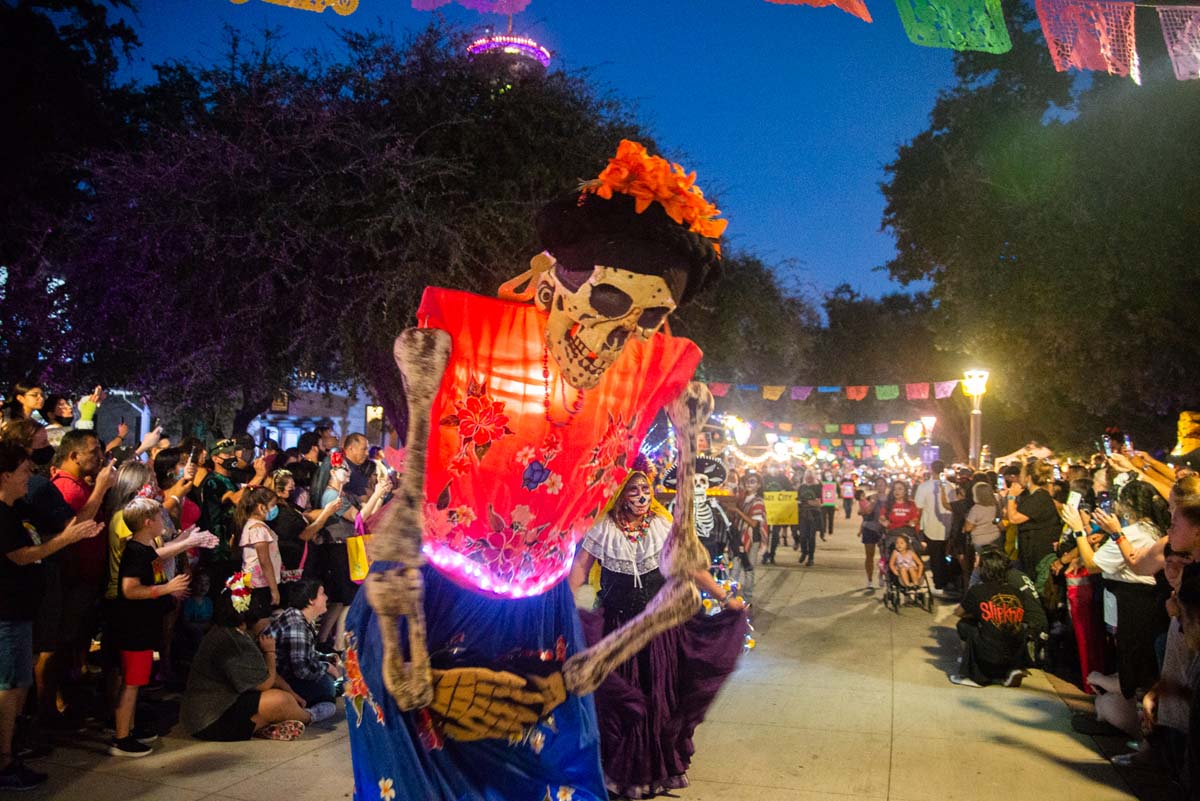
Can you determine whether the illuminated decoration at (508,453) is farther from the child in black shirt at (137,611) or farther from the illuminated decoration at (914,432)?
the illuminated decoration at (914,432)

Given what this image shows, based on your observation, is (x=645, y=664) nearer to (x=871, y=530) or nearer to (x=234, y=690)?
(x=234, y=690)

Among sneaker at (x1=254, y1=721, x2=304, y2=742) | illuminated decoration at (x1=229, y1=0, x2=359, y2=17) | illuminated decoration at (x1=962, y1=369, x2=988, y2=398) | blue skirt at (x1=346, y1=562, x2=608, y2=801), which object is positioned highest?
illuminated decoration at (x1=229, y1=0, x2=359, y2=17)

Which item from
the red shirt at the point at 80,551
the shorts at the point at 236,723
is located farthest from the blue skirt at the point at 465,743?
the red shirt at the point at 80,551

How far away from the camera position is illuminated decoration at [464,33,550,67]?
1112 centimetres

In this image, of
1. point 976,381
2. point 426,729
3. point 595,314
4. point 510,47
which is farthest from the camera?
point 976,381

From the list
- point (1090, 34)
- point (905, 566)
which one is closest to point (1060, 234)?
point (905, 566)

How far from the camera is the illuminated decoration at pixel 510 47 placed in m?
11.1

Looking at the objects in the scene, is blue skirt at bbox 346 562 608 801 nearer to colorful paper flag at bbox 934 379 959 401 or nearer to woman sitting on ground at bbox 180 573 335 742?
woman sitting on ground at bbox 180 573 335 742

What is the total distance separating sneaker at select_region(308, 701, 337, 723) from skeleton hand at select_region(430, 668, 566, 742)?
4192 mm

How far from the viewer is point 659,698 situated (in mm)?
4844

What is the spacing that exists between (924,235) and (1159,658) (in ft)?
57.1

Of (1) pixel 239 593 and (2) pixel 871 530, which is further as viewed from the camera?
(2) pixel 871 530

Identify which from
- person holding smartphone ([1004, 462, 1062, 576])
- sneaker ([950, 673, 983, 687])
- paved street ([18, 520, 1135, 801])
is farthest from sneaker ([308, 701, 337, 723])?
person holding smartphone ([1004, 462, 1062, 576])

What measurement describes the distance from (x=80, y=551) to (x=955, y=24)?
22.6 feet
